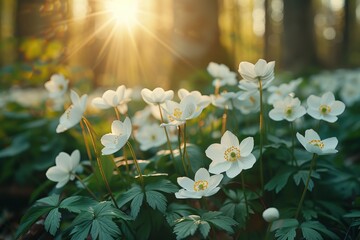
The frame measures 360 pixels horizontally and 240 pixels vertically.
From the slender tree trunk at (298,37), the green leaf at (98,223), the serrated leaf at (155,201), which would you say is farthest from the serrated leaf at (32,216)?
the slender tree trunk at (298,37)

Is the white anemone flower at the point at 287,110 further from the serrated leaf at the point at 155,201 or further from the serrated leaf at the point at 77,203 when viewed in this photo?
the serrated leaf at the point at 77,203

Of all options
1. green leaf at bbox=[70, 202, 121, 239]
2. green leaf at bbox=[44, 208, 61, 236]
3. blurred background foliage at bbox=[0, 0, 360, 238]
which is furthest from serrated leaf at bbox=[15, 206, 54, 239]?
blurred background foliage at bbox=[0, 0, 360, 238]

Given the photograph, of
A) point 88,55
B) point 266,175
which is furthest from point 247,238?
point 88,55

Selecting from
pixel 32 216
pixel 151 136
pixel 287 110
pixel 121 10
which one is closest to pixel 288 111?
pixel 287 110

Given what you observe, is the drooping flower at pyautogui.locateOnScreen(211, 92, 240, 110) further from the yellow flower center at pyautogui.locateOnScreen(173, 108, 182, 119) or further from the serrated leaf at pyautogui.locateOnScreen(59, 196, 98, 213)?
the serrated leaf at pyautogui.locateOnScreen(59, 196, 98, 213)

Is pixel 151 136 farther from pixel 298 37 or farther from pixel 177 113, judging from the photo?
pixel 298 37

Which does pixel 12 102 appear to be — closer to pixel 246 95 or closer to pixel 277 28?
pixel 246 95
